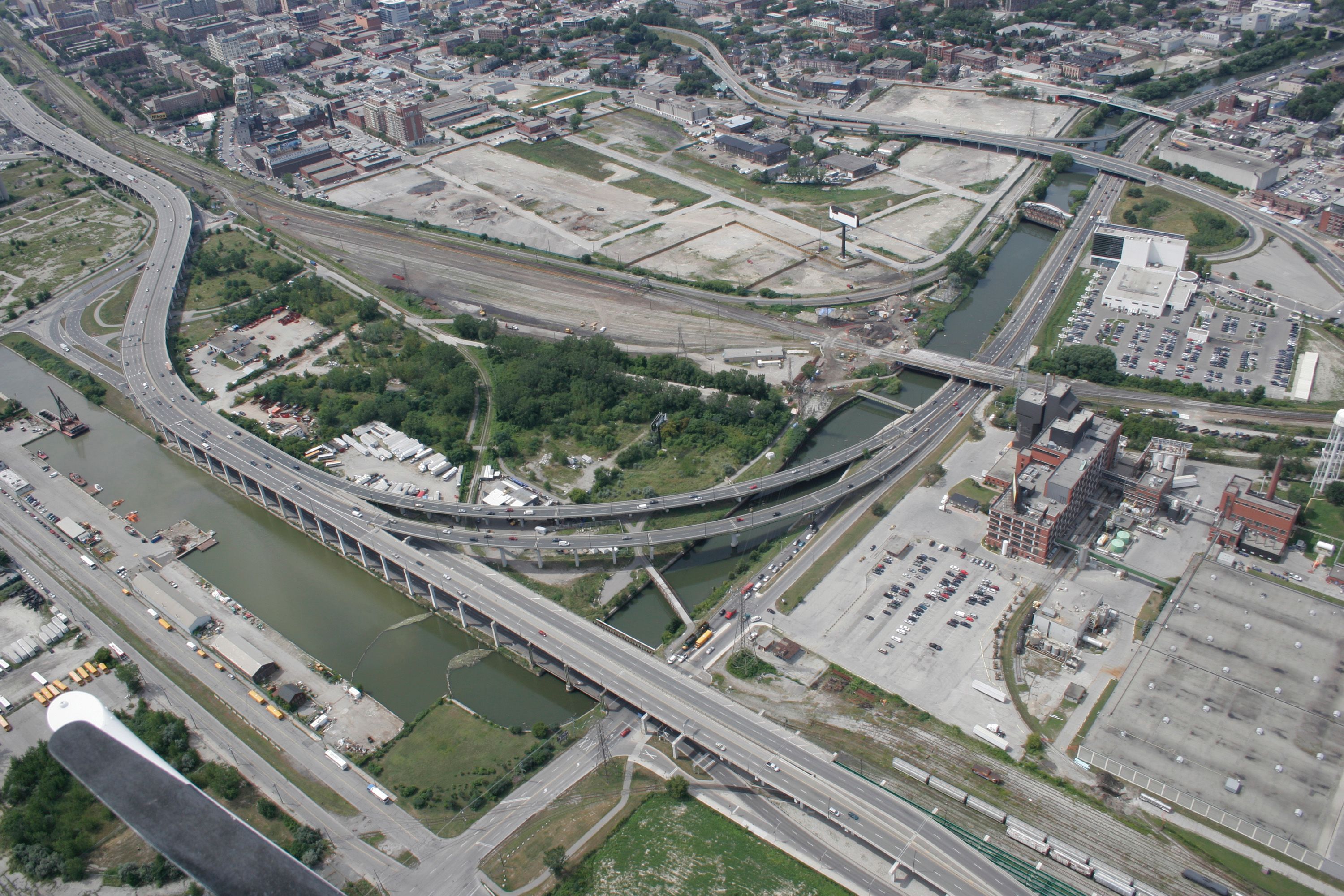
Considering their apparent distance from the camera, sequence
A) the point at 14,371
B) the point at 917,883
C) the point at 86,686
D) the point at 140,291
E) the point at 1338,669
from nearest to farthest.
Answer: the point at 917,883
the point at 1338,669
the point at 86,686
the point at 14,371
the point at 140,291

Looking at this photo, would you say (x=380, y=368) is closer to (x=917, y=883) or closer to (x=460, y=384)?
(x=460, y=384)

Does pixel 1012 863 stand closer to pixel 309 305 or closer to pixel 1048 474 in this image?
pixel 1048 474

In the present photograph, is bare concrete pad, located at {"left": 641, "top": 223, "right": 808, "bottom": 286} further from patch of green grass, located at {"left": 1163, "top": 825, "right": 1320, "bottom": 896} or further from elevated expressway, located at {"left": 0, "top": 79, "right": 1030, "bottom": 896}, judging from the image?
patch of green grass, located at {"left": 1163, "top": 825, "right": 1320, "bottom": 896}

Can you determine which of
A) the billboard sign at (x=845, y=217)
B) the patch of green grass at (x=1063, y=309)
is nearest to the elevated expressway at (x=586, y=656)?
the patch of green grass at (x=1063, y=309)

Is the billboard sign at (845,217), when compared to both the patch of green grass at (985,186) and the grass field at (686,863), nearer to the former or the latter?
the patch of green grass at (985,186)

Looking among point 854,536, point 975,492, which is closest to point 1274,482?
point 975,492

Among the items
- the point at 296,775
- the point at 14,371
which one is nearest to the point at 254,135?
the point at 14,371
